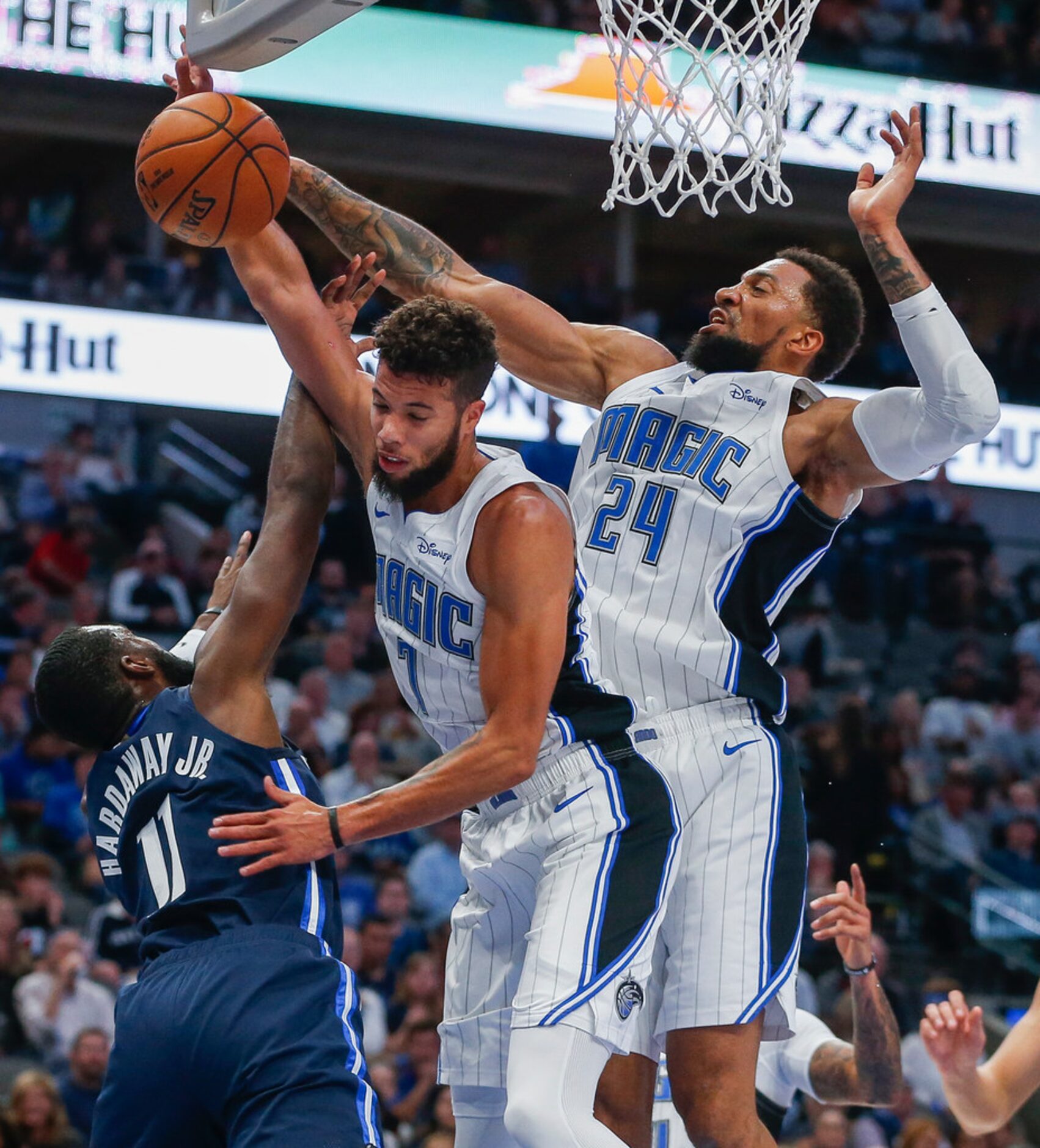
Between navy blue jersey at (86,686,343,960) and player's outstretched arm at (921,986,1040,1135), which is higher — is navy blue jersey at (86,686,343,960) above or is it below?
above

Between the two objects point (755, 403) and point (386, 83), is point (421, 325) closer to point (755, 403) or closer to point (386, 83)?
point (755, 403)

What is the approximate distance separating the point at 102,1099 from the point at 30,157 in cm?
1707

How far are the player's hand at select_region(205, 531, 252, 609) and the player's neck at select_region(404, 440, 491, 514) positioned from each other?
1090 mm

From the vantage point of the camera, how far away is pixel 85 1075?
8422 mm

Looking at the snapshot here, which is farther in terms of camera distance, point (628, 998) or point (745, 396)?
point (745, 396)

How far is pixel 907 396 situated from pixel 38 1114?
581 cm

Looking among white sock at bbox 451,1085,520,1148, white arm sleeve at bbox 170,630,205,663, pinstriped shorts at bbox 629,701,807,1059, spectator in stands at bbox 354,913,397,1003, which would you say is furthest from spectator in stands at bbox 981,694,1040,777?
white sock at bbox 451,1085,520,1148

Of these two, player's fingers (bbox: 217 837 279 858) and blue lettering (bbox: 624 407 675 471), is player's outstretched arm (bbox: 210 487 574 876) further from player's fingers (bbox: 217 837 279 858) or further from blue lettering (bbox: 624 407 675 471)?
blue lettering (bbox: 624 407 675 471)

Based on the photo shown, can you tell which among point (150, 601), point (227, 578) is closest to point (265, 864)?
point (227, 578)

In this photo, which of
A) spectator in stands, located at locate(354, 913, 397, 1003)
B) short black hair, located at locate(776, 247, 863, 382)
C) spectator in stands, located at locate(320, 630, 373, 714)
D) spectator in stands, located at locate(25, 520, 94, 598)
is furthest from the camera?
spectator in stands, located at locate(25, 520, 94, 598)

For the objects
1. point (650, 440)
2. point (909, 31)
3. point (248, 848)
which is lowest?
point (248, 848)

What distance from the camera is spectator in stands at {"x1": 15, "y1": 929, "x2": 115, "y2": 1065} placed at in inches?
343

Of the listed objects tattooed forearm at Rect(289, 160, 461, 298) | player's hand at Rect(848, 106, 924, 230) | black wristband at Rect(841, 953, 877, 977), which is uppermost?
player's hand at Rect(848, 106, 924, 230)

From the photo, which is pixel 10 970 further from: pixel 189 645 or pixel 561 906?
pixel 561 906
